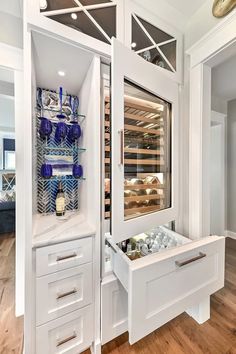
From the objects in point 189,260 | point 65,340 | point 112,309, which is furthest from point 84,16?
point 65,340

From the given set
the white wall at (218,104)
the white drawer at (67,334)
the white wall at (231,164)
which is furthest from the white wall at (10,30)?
the white wall at (231,164)

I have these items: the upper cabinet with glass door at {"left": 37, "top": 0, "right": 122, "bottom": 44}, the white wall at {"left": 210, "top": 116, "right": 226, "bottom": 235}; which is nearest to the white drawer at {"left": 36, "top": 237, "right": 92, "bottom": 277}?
the upper cabinet with glass door at {"left": 37, "top": 0, "right": 122, "bottom": 44}

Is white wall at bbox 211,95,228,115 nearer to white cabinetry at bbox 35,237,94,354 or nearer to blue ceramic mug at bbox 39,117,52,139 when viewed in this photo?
blue ceramic mug at bbox 39,117,52,139

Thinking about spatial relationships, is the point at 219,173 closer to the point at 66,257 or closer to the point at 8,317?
the point at 66,257

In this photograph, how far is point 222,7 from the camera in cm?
115

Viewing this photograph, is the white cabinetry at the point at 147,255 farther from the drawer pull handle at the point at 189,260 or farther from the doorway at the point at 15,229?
the doorway at the point at 15,229

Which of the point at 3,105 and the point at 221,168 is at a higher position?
the point at 3,105

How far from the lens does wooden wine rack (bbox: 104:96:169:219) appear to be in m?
1.12

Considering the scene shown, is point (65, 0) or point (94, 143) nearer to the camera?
point (65, 0)

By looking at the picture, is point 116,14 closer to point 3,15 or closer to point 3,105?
point 3,15

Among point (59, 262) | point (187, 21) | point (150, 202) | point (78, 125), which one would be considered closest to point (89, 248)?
point (59, 262)

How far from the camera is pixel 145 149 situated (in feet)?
4.31

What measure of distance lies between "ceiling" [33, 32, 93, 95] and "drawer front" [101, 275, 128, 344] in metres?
1.38

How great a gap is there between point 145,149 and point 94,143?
1.29 feet
